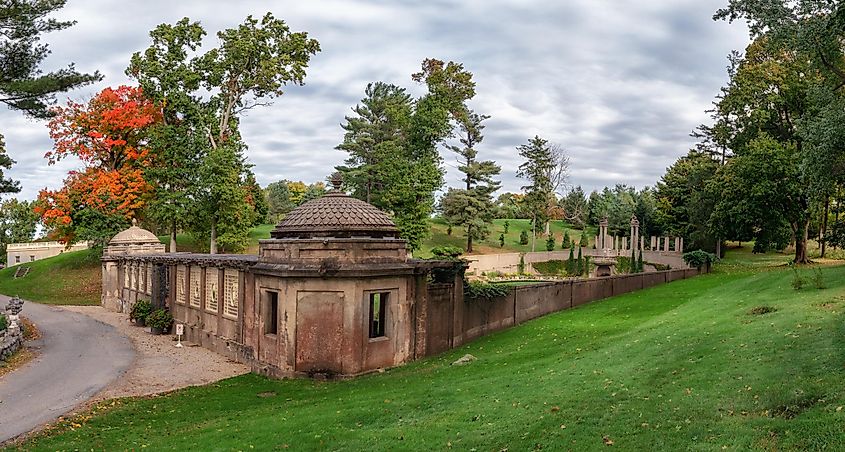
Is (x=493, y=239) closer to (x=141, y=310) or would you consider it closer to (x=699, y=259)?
(x=699, y=259)

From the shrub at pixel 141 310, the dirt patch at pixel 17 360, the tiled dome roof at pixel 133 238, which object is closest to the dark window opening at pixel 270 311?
the dirt patch at pixel 17 360

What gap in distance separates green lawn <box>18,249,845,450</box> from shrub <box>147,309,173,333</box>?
12589 millimetres

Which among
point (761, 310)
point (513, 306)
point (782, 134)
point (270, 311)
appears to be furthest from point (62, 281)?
point (782, 134)

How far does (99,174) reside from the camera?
46.7m

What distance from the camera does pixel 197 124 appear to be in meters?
47.6

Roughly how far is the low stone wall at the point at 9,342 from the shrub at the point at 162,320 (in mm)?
6103

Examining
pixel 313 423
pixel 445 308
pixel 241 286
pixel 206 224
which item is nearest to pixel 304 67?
pixel 206 224

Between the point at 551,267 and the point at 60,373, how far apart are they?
46.9m

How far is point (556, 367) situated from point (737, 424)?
6.36 meters

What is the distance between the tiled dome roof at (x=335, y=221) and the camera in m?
19.7

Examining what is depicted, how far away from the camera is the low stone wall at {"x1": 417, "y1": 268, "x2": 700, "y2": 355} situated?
22109 mm

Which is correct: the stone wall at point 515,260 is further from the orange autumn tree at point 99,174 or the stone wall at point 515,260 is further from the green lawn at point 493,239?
the orange autumn tree at point 99,174

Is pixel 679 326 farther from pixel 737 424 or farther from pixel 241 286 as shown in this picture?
pixel 241 286

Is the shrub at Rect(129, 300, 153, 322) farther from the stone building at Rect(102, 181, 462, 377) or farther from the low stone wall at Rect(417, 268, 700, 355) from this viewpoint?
the low stone wall at Rect(417, 268, 700, 355)
